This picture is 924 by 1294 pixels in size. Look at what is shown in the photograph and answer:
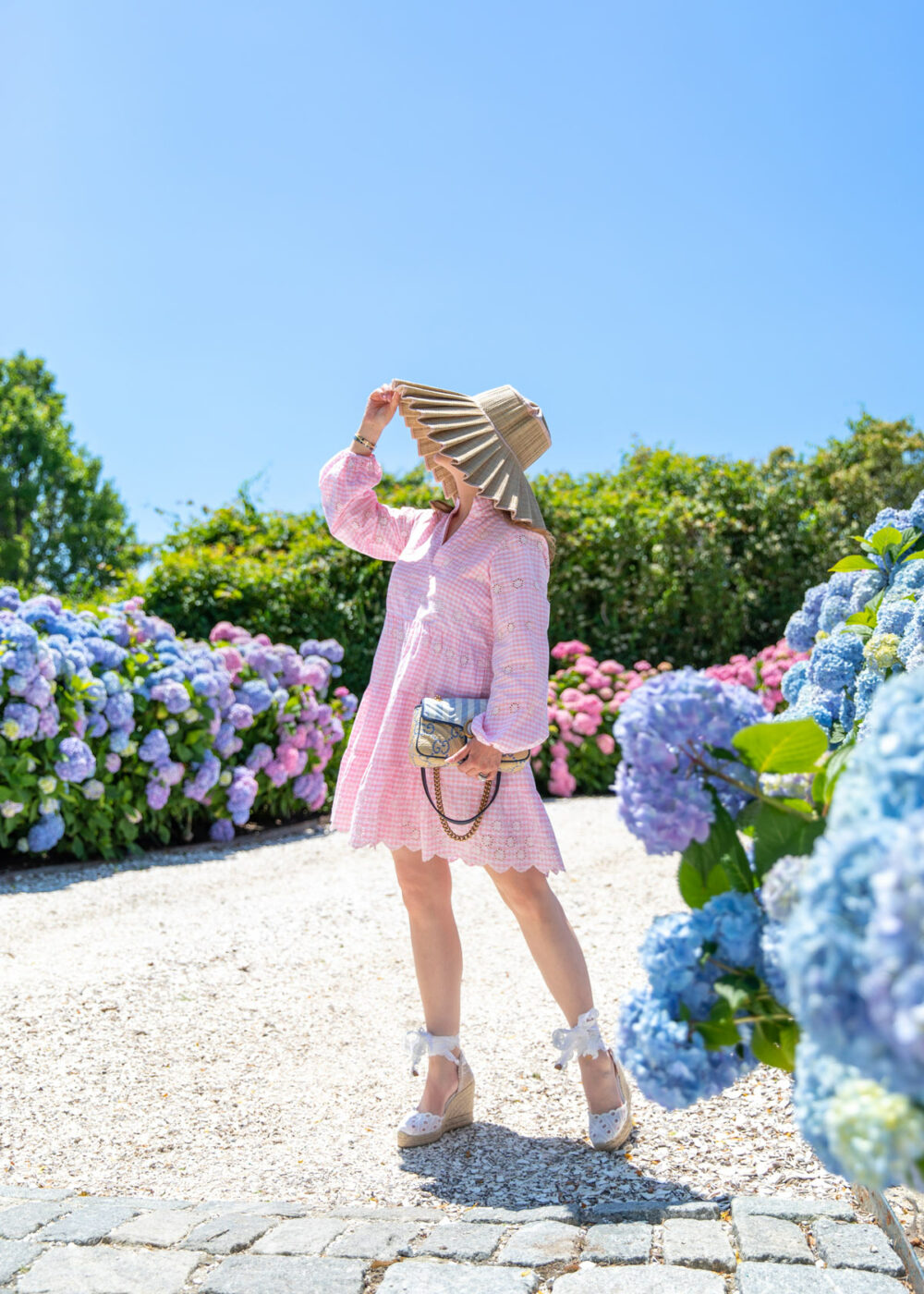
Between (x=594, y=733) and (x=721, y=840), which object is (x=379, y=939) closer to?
(x=721, y=840)

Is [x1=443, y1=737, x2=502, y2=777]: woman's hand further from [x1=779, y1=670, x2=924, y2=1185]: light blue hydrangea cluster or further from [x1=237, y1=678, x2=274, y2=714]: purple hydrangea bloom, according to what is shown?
[x1=237, y1=678, x2=274, y2=714]: purple hydrangea bloom

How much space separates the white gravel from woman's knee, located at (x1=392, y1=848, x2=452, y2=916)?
546mm

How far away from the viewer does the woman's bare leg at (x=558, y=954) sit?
7.74 ft

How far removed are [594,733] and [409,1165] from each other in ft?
17.2

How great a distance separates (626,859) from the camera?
5.32 meters

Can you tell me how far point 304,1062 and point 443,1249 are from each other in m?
1.17

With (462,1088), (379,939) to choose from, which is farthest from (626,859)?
(462,1088)

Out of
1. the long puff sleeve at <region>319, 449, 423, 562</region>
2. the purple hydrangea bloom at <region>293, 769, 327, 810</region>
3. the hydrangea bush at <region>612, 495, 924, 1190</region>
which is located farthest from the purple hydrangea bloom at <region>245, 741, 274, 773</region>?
the hydrangea bush at <region>612, 495, 924, 1190</region>

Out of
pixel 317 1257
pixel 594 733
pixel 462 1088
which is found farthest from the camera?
pixel 594 733

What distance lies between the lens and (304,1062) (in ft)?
9.66

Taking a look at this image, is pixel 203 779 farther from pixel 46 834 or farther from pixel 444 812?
pixel 444 812

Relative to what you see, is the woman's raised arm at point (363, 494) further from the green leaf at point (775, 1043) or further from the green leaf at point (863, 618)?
the green leaf at point (775, 1043)

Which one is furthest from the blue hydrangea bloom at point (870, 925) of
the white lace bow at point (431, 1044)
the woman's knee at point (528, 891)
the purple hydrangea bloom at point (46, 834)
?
the purple hydrangea bloom at point (46, 834)

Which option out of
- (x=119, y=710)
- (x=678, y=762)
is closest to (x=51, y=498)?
(x=119, y=710)
